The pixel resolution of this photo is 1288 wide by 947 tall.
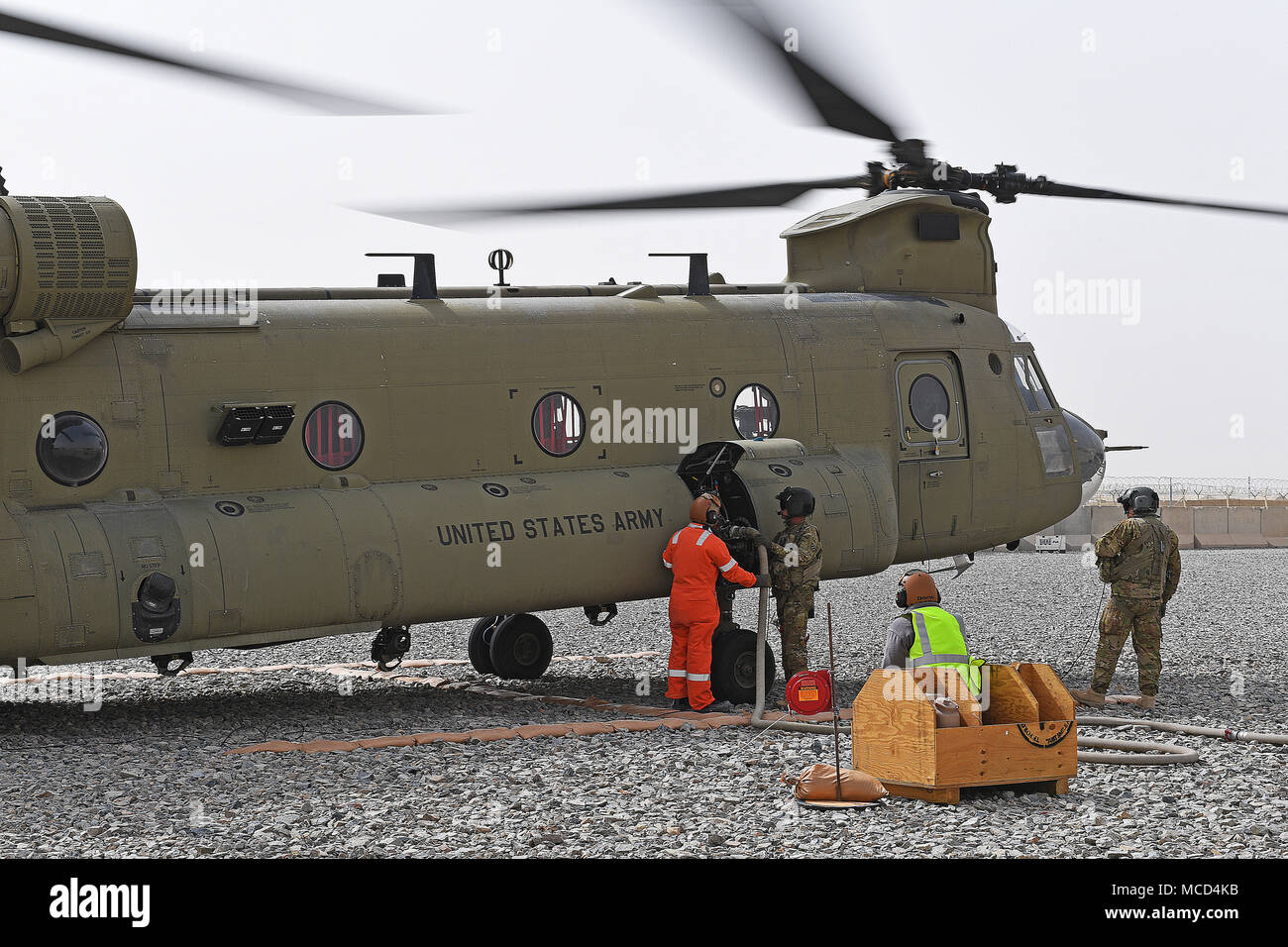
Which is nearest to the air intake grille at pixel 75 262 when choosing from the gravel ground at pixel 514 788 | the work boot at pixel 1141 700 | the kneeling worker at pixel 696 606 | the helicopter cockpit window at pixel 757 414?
the gravel ground at pixel 514 788

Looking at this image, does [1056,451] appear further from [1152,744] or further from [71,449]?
[71,449]

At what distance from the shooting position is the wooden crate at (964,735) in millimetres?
8789

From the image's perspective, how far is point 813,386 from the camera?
14.6m

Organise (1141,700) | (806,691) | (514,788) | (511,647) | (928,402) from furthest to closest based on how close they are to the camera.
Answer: (928,402)
(511,647)
(1141,700)
(806,691)
(514,788)

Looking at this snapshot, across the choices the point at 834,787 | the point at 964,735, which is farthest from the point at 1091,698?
the point at 834,787

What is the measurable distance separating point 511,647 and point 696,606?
9.85 ft

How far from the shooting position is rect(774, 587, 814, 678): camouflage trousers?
1306cm

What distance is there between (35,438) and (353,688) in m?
4.42

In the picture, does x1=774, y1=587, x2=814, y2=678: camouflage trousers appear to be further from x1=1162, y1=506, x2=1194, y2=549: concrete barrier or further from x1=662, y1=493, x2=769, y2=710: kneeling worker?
x1=1162, y1=506, x2=1194, y2=549: concrete barrier

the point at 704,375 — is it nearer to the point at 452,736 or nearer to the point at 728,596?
the point at 728,596

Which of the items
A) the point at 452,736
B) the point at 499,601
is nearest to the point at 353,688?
the point at 499,601

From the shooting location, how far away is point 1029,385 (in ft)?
52.8

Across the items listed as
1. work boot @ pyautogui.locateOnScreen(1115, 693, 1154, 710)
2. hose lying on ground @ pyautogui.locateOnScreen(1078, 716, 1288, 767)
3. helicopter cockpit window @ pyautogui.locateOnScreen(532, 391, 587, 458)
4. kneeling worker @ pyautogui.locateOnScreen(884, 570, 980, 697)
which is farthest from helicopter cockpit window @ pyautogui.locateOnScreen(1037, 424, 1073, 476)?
kneeling worker @ pyautogui.locateOnScreen(884, 570, 980, 697)

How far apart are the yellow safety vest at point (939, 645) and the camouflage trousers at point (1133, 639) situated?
12.6 feet
